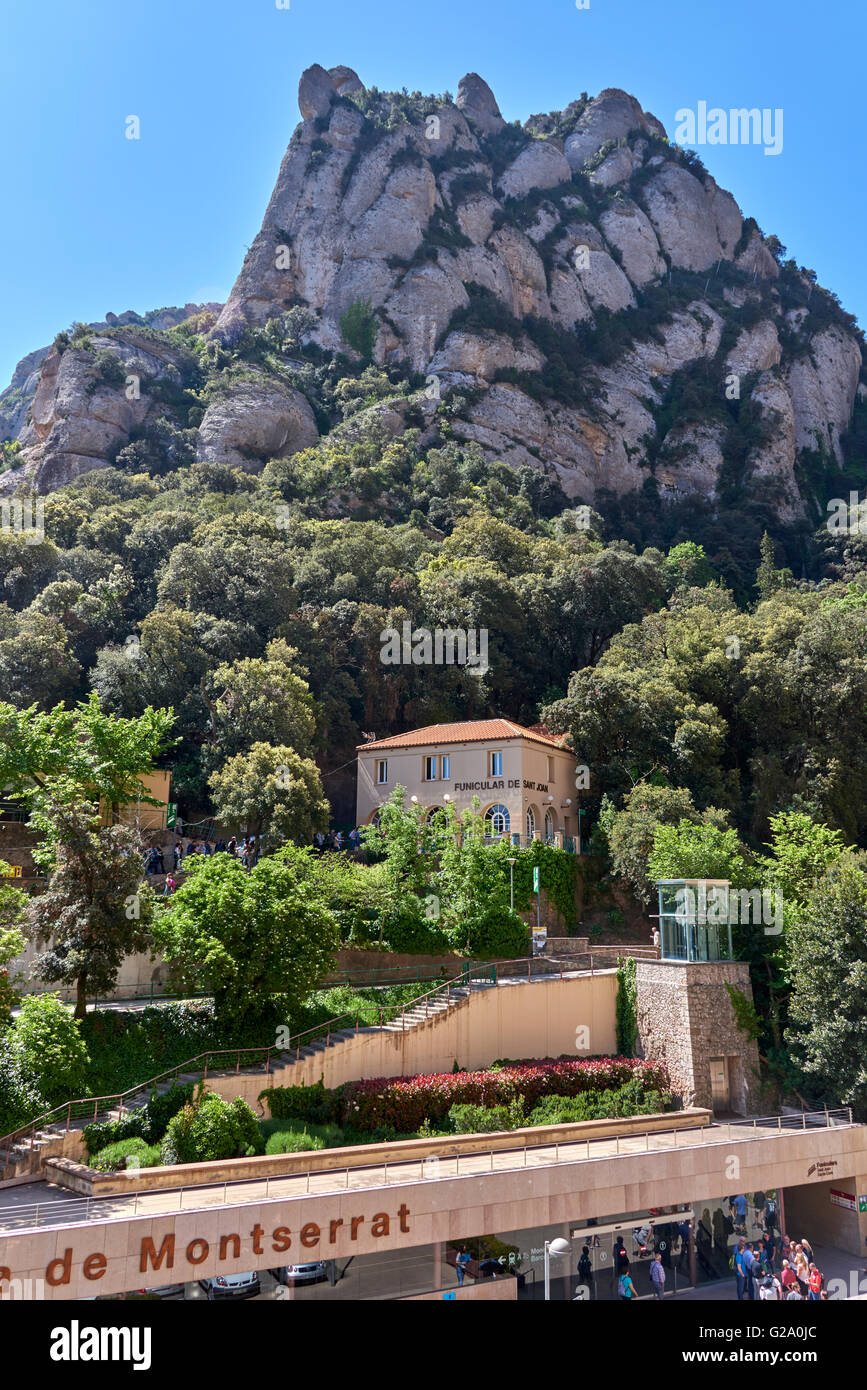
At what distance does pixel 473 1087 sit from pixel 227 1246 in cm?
1007

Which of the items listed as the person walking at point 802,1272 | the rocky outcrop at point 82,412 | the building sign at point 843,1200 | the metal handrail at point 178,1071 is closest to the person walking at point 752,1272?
the person walking at point 802,1272

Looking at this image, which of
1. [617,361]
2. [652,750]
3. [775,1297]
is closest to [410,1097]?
[775,1297]

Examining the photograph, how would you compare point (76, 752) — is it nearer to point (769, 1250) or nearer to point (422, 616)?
point (769, 1250)

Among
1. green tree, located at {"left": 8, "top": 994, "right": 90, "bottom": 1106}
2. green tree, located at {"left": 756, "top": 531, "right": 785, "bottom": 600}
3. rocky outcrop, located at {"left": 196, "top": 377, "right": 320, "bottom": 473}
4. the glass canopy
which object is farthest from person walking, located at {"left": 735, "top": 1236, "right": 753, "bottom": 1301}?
rocky outcrop, located at {"left": 196, "top": 377, "right": 320, "bottom": 473}

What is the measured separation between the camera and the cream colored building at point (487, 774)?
138 feet

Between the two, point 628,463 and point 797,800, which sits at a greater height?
point 628,463

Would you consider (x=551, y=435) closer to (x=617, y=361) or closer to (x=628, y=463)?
(x=628, y=463)

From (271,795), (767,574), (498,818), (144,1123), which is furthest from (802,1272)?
(767,574)

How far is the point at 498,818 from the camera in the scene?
4206 centimetres

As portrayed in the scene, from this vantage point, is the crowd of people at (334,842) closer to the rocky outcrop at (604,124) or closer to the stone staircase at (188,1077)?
the stone staircase at (188,1077)

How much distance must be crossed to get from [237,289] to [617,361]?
41.8 meters

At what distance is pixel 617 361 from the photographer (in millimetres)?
98312

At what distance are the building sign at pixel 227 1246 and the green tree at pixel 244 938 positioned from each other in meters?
7.50

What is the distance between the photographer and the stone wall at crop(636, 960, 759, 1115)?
96.0 feet
